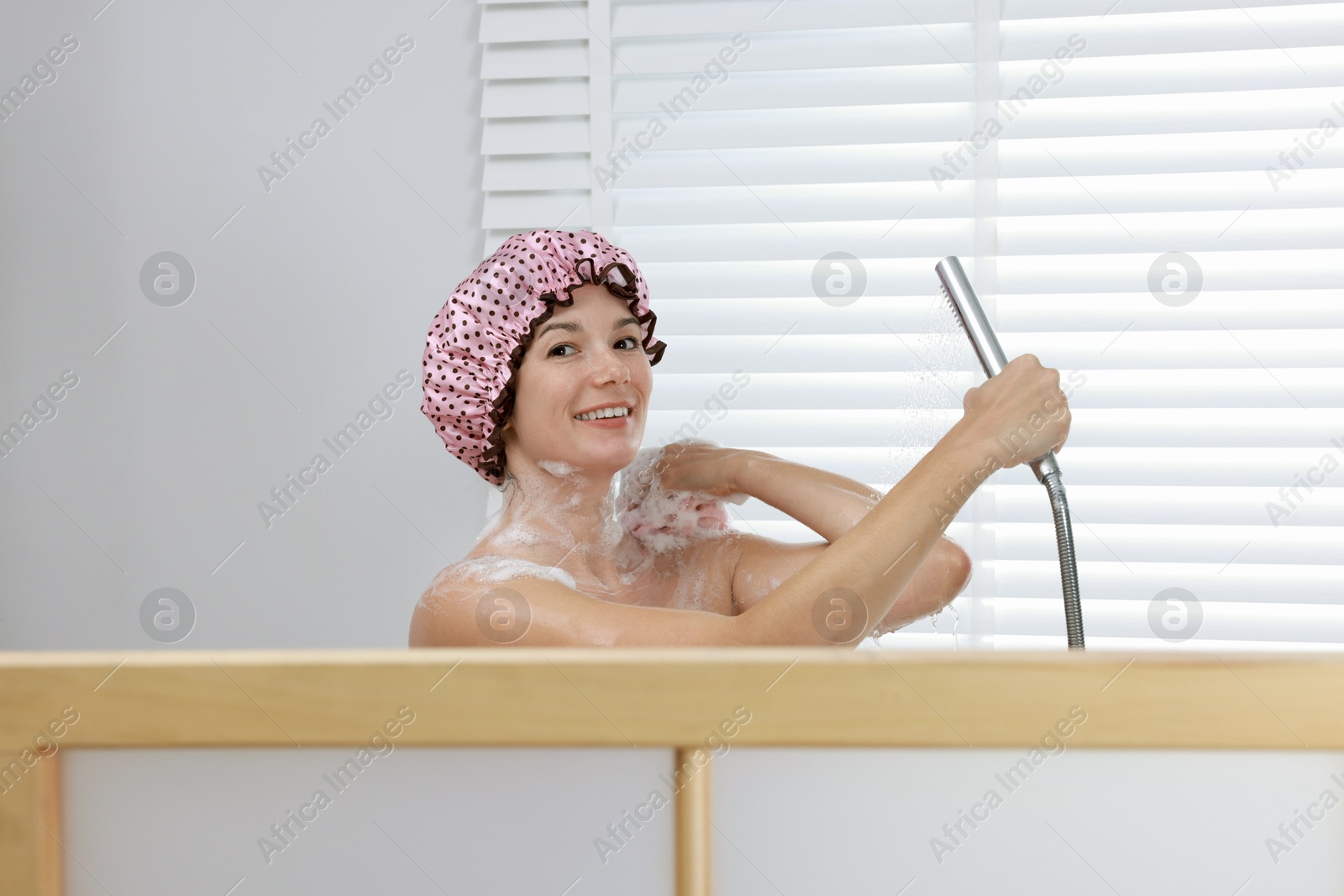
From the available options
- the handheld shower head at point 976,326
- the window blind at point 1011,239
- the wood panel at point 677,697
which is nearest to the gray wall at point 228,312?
the window blind at point 1011,239

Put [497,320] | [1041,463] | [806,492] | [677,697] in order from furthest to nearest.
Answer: [806,492] → [497,320] → [1041,463] → [677,697]

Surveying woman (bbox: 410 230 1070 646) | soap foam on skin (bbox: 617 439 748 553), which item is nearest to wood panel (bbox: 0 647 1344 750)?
woman (bbox: 410 230 1070 646)

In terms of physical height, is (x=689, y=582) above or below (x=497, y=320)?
below

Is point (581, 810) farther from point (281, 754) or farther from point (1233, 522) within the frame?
point (1233, 522)

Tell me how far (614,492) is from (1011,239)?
2.47 feet

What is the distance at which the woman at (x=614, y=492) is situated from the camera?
0.81m

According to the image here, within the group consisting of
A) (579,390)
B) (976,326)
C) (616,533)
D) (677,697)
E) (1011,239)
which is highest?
(1011,239)

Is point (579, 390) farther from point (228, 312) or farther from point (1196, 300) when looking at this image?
point (1196, 300)

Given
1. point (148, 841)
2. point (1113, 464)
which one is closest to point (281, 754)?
point (148, 841)

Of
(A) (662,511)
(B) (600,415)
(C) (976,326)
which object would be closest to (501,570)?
(B) (600,415)

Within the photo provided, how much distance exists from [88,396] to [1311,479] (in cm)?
194

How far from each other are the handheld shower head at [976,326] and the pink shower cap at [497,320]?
0.35 m

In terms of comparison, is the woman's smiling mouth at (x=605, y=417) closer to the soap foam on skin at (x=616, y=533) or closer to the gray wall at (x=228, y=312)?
the soap foam on skin at (x=616, y=533)

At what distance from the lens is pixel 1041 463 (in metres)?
0.90
